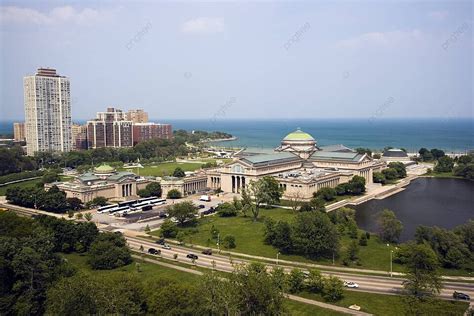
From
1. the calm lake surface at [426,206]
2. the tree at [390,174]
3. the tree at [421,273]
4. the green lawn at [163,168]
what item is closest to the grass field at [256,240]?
the tree at [421,273]

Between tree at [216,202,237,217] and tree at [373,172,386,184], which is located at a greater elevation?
tree at [373,172,386,184]

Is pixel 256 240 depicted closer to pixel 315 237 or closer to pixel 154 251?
pixel 315 237

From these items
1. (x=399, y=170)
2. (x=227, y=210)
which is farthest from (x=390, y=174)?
(x=227, y=210)

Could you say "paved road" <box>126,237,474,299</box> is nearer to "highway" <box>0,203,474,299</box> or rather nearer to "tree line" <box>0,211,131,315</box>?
"highway" <box>0,203,474,299</box>

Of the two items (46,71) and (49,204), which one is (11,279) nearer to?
(49,204)

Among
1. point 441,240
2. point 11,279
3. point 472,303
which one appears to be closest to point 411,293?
point 472,303

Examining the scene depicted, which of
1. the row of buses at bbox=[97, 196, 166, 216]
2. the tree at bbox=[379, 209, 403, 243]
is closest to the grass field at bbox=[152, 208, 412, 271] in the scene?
the tree at bbox=[379, 209, 403, 243]
